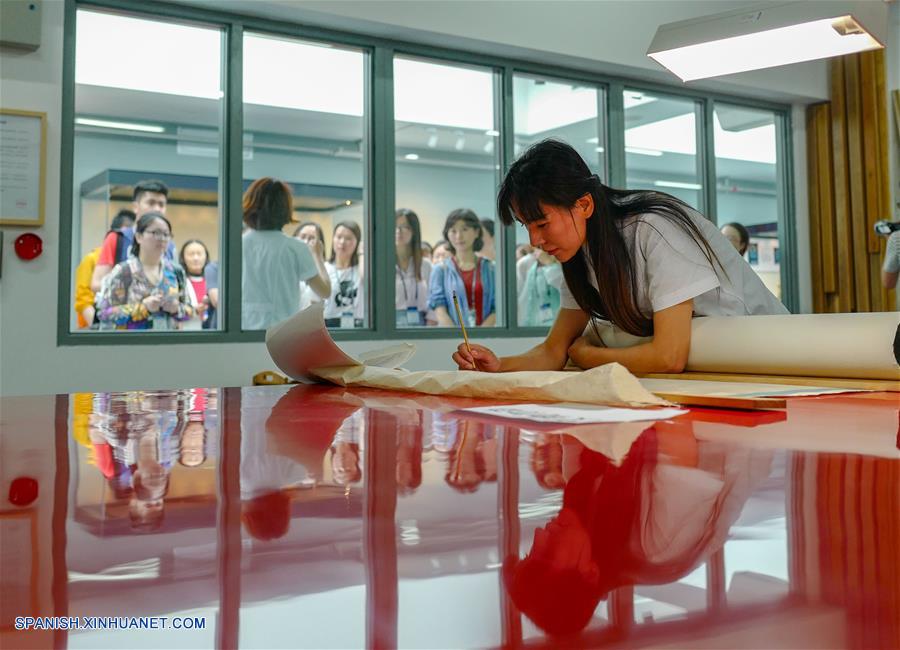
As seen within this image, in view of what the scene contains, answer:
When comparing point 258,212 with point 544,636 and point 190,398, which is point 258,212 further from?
point 544,636

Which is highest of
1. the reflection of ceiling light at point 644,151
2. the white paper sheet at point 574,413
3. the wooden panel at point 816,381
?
the reflection of ceiling light at point 644,151

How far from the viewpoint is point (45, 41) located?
321 centimetres

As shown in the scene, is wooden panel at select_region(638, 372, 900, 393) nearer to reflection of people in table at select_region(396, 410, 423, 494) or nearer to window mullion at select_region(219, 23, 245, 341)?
reflection of people in table at select_region(396, 410, 423, 494)

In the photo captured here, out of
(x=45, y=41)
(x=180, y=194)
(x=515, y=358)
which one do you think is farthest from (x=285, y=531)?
(x=180, y=194)

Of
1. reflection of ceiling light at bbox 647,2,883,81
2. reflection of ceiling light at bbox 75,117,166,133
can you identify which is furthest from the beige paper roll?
reflection of ceiling light at bbox 75,117,166,133

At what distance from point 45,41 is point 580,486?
3.51m

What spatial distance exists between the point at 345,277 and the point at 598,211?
2.47 metres

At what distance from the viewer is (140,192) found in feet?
12.8

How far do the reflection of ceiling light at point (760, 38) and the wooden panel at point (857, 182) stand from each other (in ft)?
8.25

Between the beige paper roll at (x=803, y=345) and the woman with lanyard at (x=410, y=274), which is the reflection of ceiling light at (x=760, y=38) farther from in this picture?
the woman with lanyard at (x=410, y=274)

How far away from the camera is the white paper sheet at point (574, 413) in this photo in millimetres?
648

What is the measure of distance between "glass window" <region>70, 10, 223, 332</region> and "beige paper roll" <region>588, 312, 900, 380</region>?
2680mm

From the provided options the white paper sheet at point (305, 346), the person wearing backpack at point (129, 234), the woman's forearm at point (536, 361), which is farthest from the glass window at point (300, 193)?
the white paper sheet at point (305, 346)

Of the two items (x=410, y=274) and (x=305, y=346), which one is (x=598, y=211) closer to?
(x=305, y=346)
